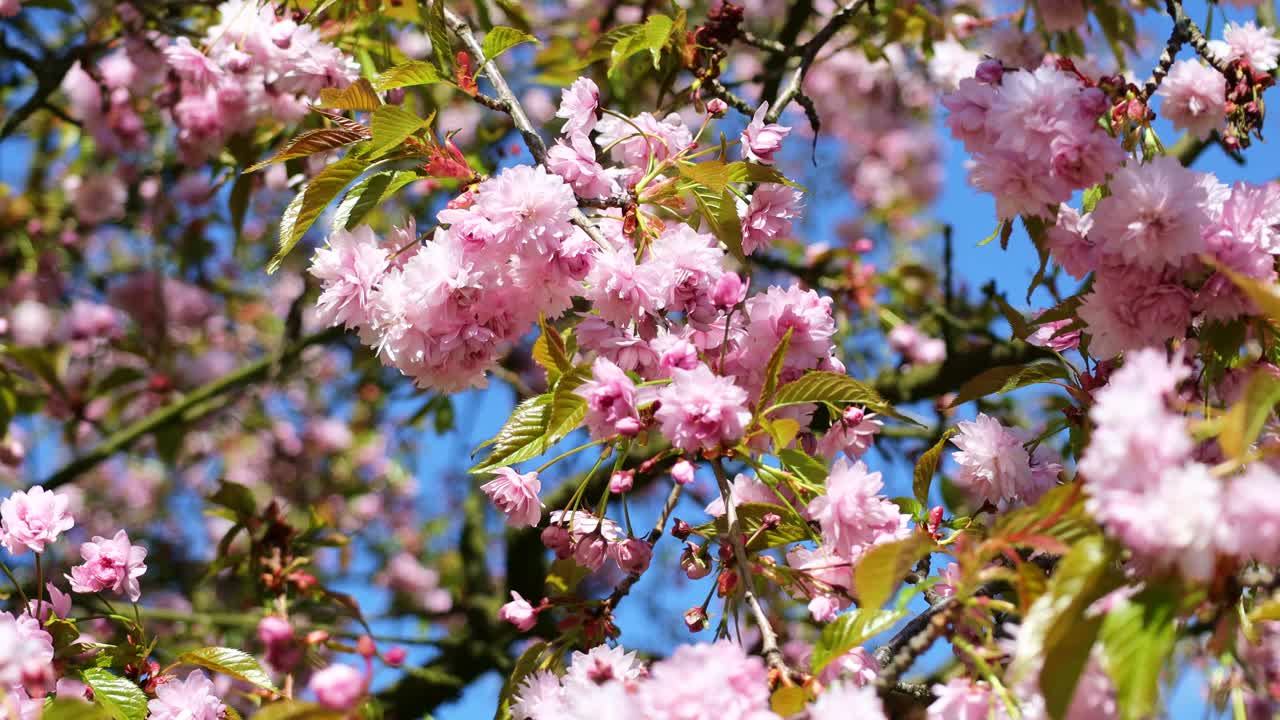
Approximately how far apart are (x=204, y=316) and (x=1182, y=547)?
15.7ft

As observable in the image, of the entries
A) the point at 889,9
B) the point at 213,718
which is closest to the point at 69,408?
the point at 213,718

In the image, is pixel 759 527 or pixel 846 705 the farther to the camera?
pixel 759 527

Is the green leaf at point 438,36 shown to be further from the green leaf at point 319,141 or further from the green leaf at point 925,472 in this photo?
the green leaf at point 925,472

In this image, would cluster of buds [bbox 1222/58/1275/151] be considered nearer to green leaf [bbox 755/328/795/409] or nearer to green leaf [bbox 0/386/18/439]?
green leaf [bbox 755/328/795/409]

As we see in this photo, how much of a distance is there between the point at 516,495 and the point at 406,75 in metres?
0.59

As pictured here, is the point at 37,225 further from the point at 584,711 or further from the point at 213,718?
the point at 584,711

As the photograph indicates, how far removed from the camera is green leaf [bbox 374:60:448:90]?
4.81 feet

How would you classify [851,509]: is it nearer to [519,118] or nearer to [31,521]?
[519,118]

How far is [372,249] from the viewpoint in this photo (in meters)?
1.49

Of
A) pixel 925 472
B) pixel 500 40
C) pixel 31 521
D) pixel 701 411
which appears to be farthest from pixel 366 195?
pixel 925 472

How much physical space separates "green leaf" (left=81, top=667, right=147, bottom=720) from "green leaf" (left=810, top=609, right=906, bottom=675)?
900 mm

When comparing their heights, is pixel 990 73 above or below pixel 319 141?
above

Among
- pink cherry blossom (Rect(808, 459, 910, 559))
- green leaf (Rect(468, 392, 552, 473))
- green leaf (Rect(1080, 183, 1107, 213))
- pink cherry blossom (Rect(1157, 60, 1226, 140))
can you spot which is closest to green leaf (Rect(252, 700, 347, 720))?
green leaf (Rect(468, 392, 552, 473))

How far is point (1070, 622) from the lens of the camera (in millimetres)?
904
